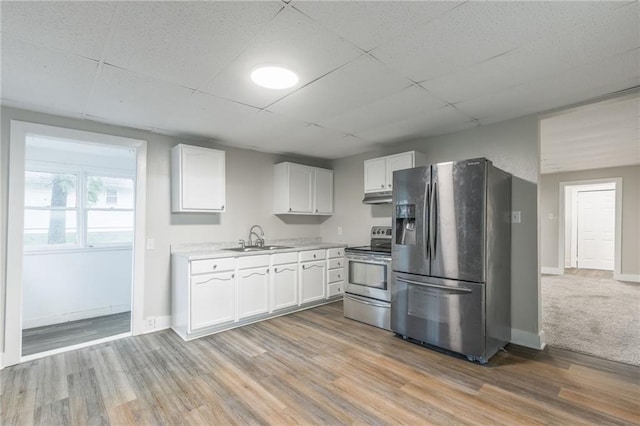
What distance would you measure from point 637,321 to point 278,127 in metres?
5.06

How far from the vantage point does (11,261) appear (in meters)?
2.76

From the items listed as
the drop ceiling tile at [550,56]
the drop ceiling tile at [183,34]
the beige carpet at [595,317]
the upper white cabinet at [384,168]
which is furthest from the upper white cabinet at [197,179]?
the beige carpet at [595,317]

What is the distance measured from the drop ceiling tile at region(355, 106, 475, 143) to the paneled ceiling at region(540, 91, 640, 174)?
97cm

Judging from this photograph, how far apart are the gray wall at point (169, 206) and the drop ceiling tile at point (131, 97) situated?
1.43ft

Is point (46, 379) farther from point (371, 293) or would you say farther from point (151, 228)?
point (371, 293)

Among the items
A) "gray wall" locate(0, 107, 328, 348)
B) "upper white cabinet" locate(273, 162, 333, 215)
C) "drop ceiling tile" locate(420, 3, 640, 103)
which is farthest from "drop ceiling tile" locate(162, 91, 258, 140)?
"drop ceiling tile" locate(420, 3, 640, 103)

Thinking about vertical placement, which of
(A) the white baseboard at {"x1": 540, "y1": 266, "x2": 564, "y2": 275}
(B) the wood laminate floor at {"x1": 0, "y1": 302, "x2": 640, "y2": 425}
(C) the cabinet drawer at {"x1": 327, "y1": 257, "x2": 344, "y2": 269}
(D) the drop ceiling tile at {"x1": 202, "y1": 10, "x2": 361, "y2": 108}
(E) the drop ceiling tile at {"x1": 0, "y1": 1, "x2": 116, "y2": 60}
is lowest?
(B) the wood laminate floor at {"x1": 0, "y1": 302, "x2": 640, "y2": 425}

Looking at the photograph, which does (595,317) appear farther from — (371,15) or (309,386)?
(371,15)

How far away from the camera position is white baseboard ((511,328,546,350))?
3.02m

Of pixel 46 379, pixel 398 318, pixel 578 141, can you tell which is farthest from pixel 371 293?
pixel 578 141

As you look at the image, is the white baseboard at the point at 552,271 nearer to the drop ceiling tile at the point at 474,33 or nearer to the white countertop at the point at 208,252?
the white countertop at the point at 208,252

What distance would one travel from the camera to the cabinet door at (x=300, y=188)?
4.67 metres

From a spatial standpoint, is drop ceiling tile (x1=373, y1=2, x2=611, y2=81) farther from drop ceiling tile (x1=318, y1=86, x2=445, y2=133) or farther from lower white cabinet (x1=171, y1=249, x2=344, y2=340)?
lower white cabinet (x1=171, y1=249, x2=344, y2=340)

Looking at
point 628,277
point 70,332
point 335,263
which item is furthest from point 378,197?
point 628,277
